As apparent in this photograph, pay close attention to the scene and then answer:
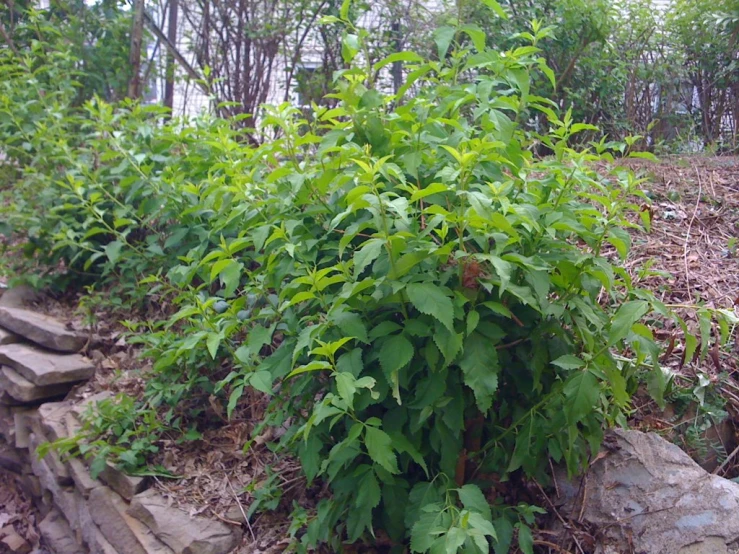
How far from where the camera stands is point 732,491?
2.78 meters

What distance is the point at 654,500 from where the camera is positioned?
286 centimetres

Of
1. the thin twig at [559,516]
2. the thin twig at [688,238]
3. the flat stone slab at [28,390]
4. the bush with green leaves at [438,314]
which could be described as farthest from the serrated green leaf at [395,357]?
the flat stone slab at [28,390]

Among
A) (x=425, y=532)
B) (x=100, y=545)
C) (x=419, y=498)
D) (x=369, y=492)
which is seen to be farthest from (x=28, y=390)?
(x=425, y=532)

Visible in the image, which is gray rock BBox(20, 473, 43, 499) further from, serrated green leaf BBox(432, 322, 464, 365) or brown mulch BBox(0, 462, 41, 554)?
serrated green leaf BBox(432, 322, 464, 365)

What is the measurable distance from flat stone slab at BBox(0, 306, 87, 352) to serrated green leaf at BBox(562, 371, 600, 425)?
377 cm

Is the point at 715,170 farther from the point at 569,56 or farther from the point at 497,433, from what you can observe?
the point at 497,433

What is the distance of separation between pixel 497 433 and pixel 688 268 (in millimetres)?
1857

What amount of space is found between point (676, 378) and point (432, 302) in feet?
4.95

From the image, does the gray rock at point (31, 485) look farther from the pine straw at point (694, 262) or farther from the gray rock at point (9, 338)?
the pine straw at point (694, 262)

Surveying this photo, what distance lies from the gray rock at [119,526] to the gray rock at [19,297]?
2.29 m

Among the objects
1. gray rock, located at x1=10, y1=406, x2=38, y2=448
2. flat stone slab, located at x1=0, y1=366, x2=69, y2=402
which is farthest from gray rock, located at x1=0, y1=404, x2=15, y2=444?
flat stone slab, located at x1=0, y1=366, x2=69, y2=402

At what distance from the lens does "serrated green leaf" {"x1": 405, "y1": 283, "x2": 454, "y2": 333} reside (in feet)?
8.14

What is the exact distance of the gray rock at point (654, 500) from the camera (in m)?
2.70

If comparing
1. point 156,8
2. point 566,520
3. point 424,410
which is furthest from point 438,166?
point 156,8
